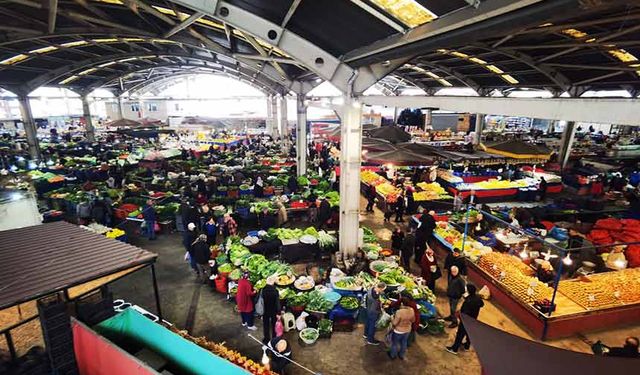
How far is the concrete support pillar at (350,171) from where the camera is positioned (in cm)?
899

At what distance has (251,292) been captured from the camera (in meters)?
6.86

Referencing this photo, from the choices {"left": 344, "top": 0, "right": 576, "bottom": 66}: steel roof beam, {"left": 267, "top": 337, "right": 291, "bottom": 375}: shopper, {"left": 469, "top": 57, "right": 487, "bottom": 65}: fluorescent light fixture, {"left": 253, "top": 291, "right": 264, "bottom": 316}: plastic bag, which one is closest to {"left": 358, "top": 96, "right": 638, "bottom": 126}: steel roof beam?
{"left": 344, "top": 0, "right": 576, "bottom": 66}: steel roof beam

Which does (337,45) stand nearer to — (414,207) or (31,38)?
(414,207)

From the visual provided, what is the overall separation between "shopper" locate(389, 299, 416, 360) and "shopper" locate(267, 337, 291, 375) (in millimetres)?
2025

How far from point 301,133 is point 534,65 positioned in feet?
40.7

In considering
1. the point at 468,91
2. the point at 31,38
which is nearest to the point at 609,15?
the point at 31,38

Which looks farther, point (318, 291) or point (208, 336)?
point (318, 291)

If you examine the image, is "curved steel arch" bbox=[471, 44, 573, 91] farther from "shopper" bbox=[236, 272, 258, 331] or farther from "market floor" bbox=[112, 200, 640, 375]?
"shopper" bbox=[236, 272, 258, 331]

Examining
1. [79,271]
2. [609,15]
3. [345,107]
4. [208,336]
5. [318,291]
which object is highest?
[609,15]

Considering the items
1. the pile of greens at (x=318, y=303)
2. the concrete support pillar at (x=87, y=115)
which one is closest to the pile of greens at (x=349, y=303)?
the pile of greens at (x=318, y=303)

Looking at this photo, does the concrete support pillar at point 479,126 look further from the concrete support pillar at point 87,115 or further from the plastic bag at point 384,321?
the concrete support pillar at point 87,115

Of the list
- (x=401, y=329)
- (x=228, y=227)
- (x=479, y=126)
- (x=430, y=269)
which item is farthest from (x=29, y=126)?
(x=479, y=126)

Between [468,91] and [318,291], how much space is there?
38196 mm

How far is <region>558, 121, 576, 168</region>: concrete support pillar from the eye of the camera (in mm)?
19969
